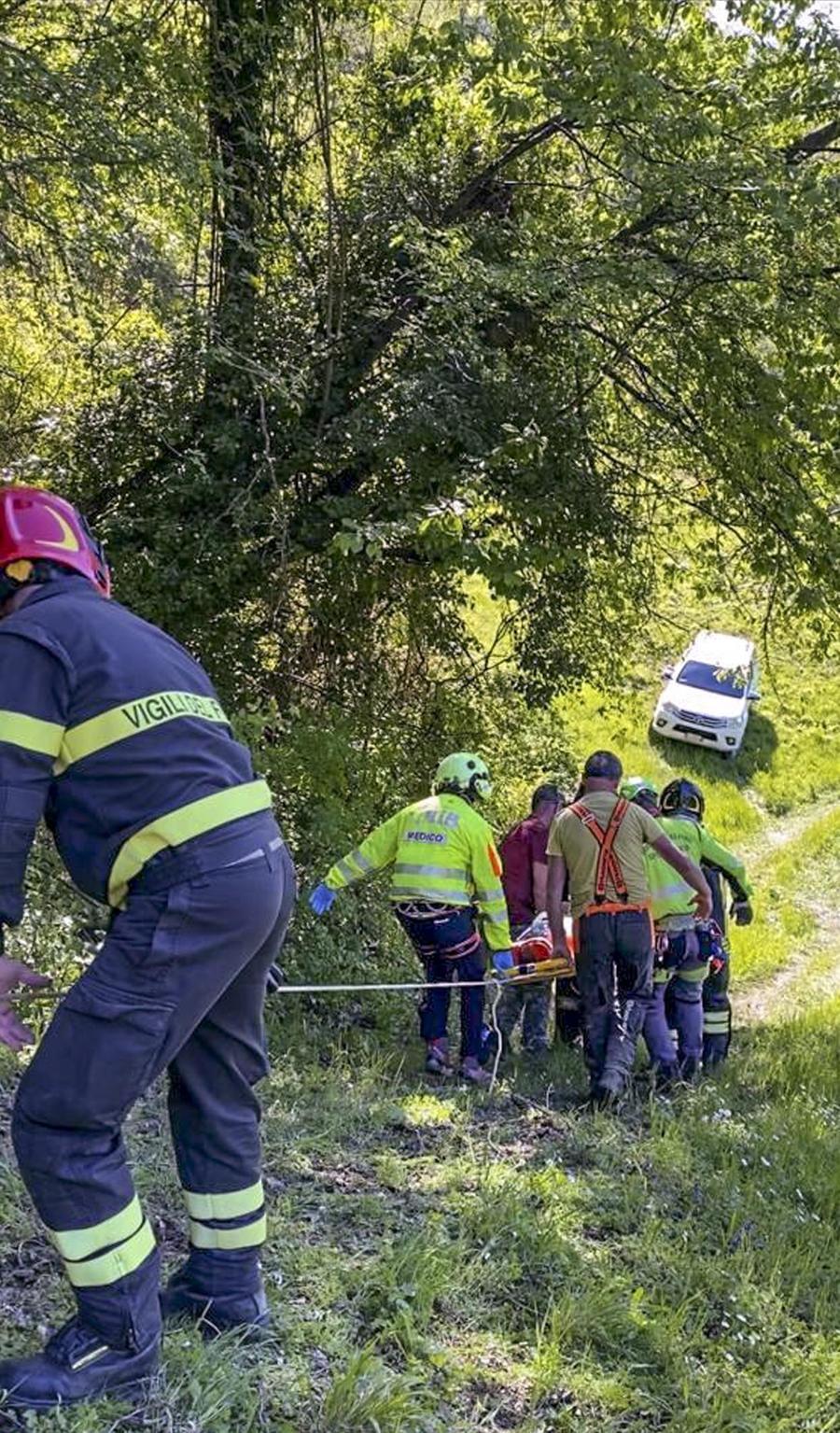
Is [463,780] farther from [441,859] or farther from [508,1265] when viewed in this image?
[508,1265]

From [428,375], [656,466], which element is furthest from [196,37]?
[656,466]

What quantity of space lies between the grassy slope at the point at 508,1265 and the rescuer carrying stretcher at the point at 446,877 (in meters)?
0.71

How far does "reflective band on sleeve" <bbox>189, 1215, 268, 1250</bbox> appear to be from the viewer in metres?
3.22

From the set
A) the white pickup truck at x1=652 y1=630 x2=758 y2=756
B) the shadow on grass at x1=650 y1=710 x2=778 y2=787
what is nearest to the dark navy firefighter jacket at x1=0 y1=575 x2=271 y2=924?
the shadow on grass at x1=650 y1=710 x2=778 y2=787

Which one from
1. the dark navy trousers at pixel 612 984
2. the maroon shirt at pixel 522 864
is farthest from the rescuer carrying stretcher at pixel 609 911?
the maroon shirt at pixel 522 864

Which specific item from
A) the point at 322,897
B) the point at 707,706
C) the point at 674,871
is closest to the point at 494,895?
the point at 322,897

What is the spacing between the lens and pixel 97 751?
2.79 metres

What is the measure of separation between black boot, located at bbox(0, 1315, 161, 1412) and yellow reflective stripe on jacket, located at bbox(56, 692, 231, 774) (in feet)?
4.30

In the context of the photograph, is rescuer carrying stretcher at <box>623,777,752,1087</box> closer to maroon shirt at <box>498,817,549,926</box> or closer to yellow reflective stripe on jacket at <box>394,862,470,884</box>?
maroon shirt at <box>498,817,549,926</box>

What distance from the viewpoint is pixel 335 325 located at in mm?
9562

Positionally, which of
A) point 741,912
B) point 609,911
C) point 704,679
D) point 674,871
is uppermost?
point 704,679

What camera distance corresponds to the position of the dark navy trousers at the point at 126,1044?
2758 millimetres

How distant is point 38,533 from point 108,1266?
1.67 meters

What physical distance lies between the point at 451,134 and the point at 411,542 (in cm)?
372
